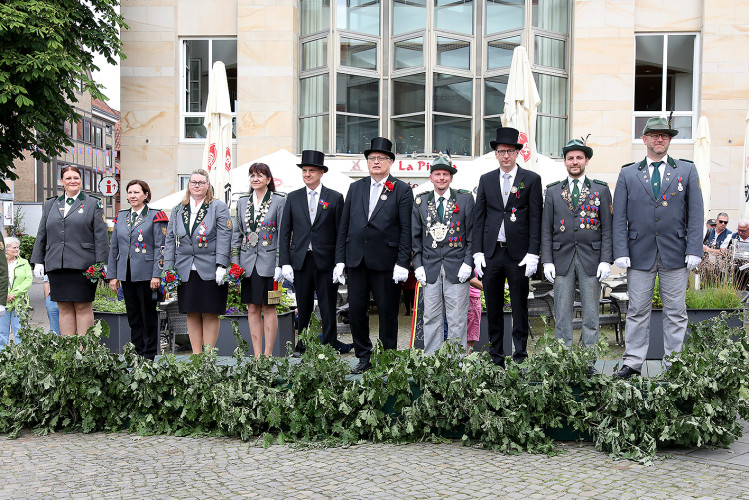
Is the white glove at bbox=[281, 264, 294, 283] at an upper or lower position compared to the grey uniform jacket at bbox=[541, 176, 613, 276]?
lower

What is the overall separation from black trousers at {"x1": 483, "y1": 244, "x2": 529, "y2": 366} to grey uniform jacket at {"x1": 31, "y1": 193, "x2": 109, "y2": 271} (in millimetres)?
3910

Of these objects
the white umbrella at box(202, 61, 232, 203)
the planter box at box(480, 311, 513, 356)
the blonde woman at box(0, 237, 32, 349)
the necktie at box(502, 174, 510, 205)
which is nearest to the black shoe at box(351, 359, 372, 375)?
the necktie at box(502, 174, 510, 205)

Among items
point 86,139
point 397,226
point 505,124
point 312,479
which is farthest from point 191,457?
point 86,139

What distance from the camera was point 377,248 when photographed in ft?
21.6

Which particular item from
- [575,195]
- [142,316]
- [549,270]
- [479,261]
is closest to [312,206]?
[479,261]

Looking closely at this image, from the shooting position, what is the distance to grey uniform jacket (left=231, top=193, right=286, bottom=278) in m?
7.29

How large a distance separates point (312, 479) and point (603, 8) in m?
16.4

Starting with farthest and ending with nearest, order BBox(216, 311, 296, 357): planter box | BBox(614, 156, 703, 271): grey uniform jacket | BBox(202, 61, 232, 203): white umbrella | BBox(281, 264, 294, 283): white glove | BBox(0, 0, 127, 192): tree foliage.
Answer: BBox(0, 0, 127, 192): tree foliage < BBox(202, 61, 232, 203): white umbrella < BBox(216, 311, 296, 357): planter box < BBox(281, 264, 294, 283): white glove < BBox(614, 156, 703, 271): grey uniform jacket

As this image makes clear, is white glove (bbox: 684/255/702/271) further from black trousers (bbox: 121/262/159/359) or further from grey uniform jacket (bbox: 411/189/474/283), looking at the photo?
black trousers (bbox: 121/262/159/359)

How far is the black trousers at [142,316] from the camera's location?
7453 mm

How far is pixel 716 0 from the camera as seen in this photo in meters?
18.0

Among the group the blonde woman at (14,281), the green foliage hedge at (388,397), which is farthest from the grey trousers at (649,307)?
the blonde woman at (14,281)

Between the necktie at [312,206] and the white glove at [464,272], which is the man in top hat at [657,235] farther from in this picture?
the necktie at [312,206]

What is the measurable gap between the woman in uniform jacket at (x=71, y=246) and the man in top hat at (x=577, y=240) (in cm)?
441
